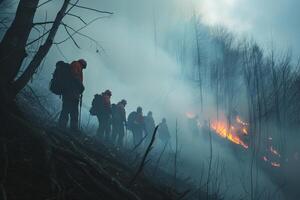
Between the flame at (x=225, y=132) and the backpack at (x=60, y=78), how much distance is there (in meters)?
20.6

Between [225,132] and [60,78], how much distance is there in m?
24.1

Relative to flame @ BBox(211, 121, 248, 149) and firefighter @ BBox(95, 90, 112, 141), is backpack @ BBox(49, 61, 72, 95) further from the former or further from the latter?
flame @ BBox(211, 121, 248, 149)

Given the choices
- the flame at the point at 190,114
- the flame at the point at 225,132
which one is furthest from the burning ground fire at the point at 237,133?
the flame at the point at 190,114

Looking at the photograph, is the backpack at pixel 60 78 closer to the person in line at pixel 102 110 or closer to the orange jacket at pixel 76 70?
the orange jacket at pixel 76 70

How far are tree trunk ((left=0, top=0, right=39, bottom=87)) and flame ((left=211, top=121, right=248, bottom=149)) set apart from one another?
81.2ft

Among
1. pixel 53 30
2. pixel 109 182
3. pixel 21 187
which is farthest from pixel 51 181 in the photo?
pixel 53 30

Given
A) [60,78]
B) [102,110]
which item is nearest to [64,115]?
[60,78]

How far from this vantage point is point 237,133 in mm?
30500

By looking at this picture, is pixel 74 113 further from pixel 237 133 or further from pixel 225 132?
pixel 225 132

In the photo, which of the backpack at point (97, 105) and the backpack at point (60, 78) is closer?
the backpack at point (60, 78)

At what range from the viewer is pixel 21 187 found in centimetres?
360

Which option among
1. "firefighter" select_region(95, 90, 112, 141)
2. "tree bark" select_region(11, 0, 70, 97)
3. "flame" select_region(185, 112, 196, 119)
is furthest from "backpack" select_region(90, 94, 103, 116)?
"flame" select_region(185, 112, 196, 119)

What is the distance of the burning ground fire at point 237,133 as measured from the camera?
82.7 ft

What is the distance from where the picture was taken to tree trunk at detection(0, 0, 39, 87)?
16.1ft
